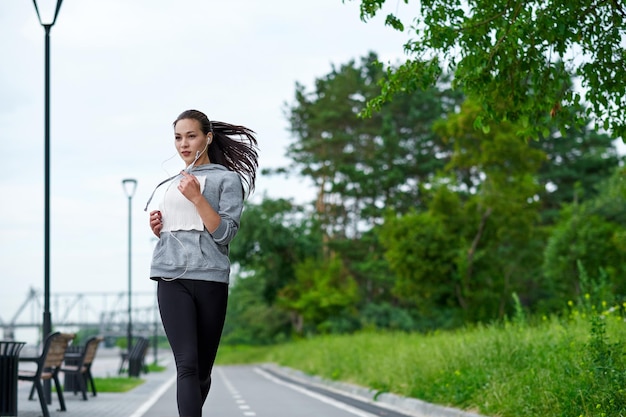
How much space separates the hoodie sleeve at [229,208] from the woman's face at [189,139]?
0.25 meters

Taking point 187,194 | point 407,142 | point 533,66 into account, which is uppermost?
point 407,142

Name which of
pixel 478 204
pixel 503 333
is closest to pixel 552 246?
pixel 478 204

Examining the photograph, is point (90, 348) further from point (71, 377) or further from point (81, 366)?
point (71, 377)

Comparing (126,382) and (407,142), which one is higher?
(407,142)

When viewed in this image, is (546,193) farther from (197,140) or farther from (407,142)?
(197,140)

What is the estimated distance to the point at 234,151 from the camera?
589 cm

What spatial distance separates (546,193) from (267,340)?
18635 millimetres

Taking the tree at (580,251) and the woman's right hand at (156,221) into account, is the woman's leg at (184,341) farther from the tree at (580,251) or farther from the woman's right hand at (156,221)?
the tree at (580,251)

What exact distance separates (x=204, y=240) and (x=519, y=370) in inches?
296

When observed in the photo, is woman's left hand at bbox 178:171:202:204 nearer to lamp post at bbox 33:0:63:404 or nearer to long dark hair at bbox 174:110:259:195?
long dark hair at bbox 174:110:259:195

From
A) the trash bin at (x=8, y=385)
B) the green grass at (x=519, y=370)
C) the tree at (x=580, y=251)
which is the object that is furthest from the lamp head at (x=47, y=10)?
the tree at (x=580, y=251)

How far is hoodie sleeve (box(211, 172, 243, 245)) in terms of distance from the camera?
535cm

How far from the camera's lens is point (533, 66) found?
9.63 meters

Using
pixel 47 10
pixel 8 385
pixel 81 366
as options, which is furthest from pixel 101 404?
pixel 47 10
